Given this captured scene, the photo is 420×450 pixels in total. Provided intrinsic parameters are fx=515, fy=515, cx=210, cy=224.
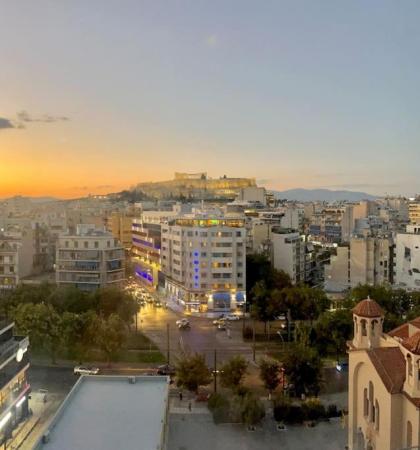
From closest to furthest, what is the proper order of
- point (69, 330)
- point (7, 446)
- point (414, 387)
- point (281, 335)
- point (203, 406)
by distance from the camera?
point (414, 387), point (7, 446), point (203, 406), point (69, 330), point (281, 335)

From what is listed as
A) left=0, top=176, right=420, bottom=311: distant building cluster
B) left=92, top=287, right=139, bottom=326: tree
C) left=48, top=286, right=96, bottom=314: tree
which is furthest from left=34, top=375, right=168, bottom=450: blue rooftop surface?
left=0, top=176, right=420, bottom=311: distant building cluster

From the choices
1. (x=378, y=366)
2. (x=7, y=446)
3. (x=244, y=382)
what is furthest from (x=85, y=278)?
(x=378, y=366)

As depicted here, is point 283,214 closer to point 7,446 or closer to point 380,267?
point 380,267

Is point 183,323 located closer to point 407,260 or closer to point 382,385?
point 407,260

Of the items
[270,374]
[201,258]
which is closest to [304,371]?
[270,374]

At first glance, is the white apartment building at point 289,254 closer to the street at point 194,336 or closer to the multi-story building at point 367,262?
the multi-story building at point 367,262

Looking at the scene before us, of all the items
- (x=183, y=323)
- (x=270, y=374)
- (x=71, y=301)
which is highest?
(x=71, y=301)

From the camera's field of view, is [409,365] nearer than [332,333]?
Yes
